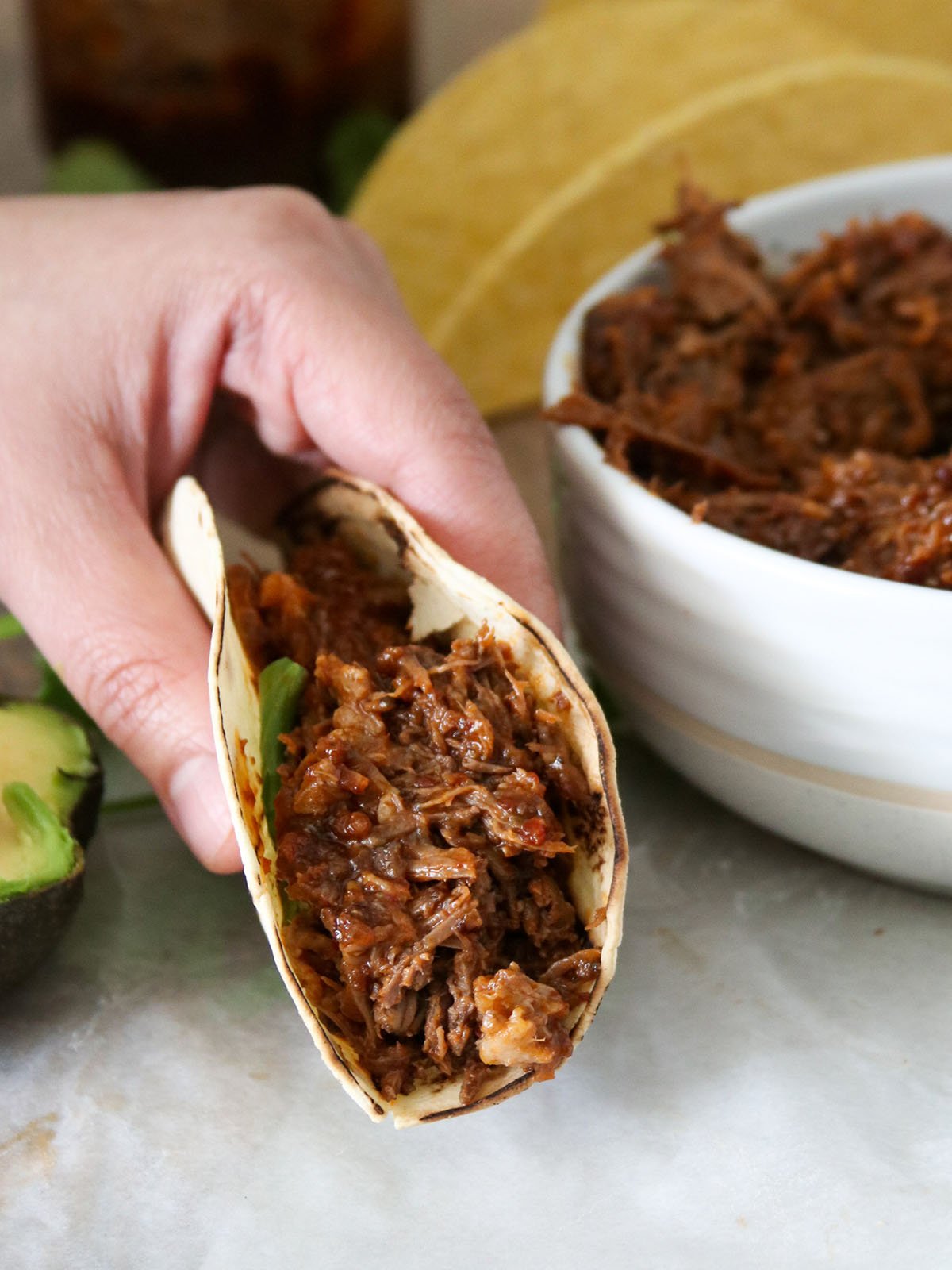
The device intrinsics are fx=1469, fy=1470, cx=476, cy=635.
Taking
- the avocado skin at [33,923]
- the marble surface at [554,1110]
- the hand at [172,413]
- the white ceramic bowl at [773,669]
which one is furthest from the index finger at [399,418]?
the avocado skin at [33,923]

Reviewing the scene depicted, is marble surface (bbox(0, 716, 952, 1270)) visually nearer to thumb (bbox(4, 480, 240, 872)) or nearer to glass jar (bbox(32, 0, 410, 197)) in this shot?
thumb (bbox(4, 480, 240, 872))

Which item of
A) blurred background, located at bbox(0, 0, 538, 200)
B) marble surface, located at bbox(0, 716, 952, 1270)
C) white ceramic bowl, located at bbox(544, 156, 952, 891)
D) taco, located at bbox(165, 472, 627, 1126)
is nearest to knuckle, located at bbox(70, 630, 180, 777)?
taco, located at bbox(165, 472, 627, 1126)

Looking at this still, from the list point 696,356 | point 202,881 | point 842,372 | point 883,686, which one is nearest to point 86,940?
point 202,881

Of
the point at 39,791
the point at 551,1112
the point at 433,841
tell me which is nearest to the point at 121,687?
the point at 39,791

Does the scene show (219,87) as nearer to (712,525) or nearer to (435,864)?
(712,525)

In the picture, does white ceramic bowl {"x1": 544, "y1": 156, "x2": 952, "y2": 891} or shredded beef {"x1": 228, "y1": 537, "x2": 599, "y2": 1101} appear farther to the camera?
white ceramic bowl {"x1": 544, "y1": 156, "x2": 952, "y2": 891}
